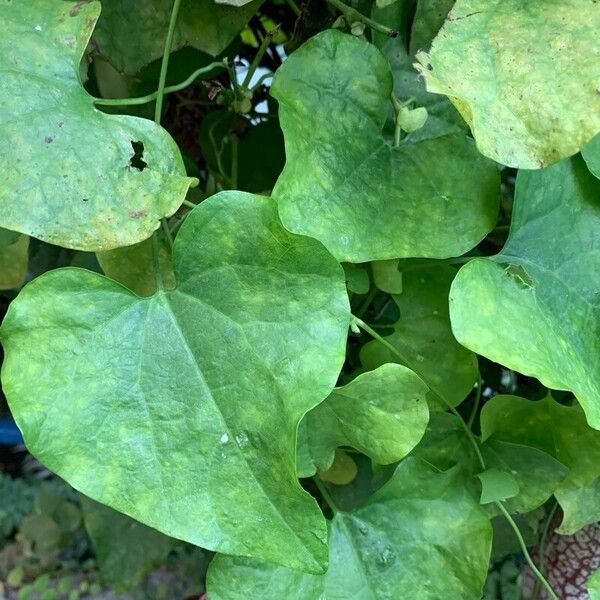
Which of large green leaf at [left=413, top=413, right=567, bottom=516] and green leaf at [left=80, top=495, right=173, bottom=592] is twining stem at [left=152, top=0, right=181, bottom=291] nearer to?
large green leaf at [left=413, top=413, right=567, bottom=516]

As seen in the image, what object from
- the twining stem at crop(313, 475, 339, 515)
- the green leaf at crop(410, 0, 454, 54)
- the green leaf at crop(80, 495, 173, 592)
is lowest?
the green leaf at crop(80, 495, 173, 592)

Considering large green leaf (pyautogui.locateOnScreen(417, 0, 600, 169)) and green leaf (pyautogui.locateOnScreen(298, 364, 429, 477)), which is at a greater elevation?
large green leaf (pyautogui.locateOnScreen(417, 0, 600, 169))

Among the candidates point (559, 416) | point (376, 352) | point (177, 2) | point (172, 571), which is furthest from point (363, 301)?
point (172, 571)

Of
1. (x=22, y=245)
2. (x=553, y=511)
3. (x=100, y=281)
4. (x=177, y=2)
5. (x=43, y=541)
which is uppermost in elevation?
(x=177, y=2)

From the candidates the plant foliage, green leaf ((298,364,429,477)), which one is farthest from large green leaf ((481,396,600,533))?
green leaf ((298,364,429,477))

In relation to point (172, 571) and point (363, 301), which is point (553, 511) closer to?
point (363, 301)

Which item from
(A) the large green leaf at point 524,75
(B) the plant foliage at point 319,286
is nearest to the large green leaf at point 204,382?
(B) the plant foliage at point 319,286
